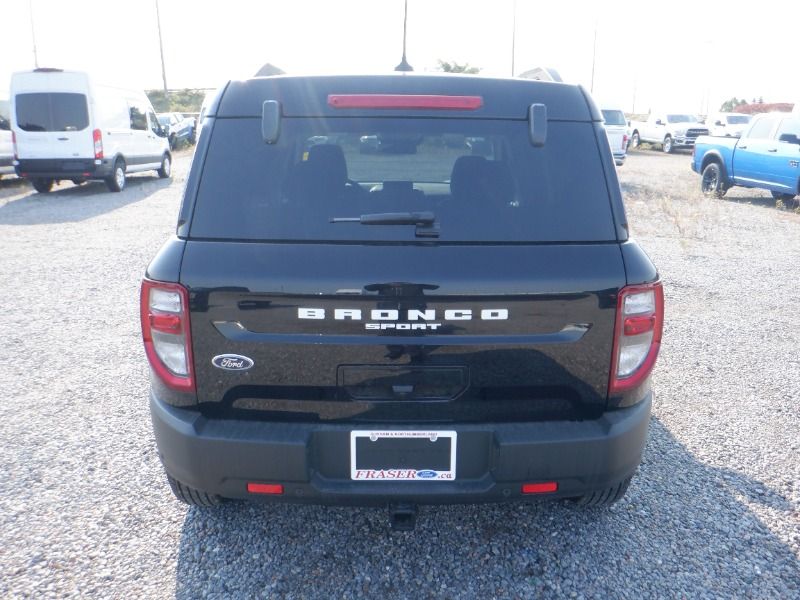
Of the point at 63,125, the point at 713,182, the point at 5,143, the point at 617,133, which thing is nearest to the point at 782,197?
the point at 713,182

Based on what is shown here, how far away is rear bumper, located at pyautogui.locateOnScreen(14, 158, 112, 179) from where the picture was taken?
47.6 ft

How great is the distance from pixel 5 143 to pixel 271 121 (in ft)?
55.2

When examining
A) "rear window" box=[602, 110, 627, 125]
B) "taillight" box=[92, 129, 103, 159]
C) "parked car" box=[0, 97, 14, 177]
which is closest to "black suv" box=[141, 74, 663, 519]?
"taillight" box=[92, 129, 103, 159]

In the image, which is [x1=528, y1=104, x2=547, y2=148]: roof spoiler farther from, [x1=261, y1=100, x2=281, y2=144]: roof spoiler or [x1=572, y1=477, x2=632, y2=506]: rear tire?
[x1=572, y1=477, x2=632, y2=506]: rear tire

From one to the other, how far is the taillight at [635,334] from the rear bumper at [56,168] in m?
14.8

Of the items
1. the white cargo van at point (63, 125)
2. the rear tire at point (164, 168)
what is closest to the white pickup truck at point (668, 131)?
the rear tire at point (164, 168)

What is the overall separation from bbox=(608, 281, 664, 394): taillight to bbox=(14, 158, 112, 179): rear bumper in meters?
14.8

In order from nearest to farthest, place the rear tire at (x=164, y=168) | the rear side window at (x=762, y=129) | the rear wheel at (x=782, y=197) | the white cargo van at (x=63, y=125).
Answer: the rear side window at (x=762, y=129)
the white cargo van at (x=63, y=125)
the rear wheel at (x=782, y=197)
the rear tire at (x=164, y=168)

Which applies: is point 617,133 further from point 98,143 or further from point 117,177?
point 98,143

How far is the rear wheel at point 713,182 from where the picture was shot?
50.2 feet

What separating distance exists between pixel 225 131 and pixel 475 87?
97 cm

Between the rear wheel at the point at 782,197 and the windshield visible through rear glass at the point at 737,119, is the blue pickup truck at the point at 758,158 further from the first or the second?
the windshield visible through rear glass at the point at 737,119

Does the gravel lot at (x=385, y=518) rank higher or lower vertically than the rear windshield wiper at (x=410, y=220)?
lower

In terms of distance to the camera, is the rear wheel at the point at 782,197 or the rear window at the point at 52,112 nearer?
the rear window at the point at 52,112
